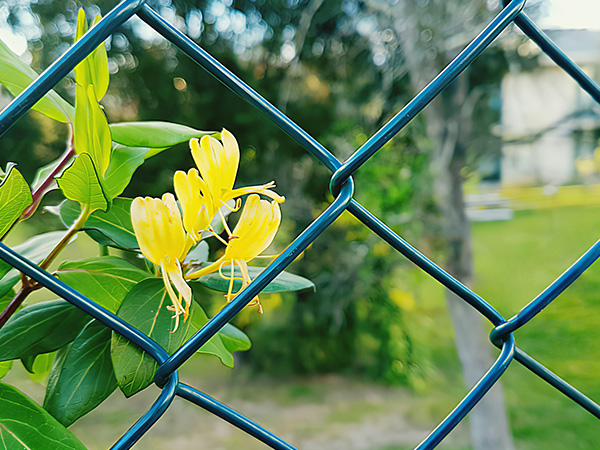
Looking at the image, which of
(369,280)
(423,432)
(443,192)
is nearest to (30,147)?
(369,280)

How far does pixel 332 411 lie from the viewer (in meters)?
2.58

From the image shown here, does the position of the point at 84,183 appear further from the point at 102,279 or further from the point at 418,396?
the point at 418,396

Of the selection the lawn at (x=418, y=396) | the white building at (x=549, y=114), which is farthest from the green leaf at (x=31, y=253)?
the white building at (x=549, y=114)

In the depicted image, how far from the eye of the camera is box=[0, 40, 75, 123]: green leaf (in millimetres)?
178

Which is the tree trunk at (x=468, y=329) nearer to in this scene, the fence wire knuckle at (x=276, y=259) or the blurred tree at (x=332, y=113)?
the blurred tree at (x=332, y=113)

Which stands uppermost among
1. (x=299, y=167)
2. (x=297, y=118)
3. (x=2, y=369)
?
(x=297, y=118)

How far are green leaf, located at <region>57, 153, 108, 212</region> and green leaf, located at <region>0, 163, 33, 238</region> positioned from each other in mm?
10

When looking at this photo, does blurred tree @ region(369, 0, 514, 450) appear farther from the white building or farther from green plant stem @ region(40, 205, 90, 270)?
green plant stem @ region(40, 205, 90, 270)

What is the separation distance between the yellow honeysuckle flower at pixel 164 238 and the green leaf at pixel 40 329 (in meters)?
0.05

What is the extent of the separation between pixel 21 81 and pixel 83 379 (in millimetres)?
107

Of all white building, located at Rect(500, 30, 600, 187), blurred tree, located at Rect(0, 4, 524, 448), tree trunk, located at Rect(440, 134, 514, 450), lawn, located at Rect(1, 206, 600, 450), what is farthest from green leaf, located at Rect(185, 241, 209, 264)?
white building, located at Rect(500, 30, 600, 187)

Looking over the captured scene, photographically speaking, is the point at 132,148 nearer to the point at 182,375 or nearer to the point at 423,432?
the point at 423,432

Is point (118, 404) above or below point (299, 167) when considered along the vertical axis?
below

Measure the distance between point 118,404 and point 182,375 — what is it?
366 millimetres
